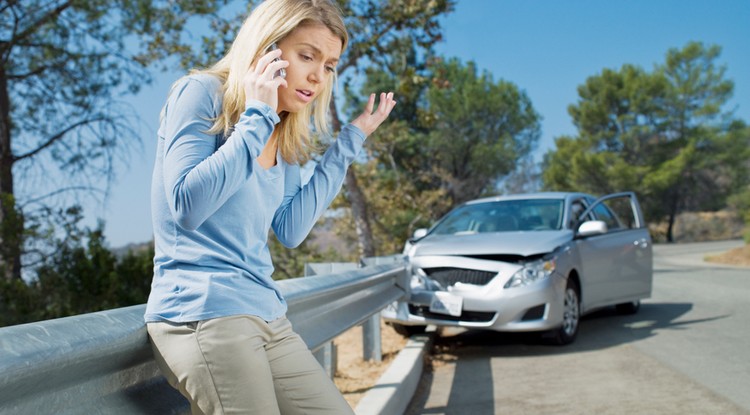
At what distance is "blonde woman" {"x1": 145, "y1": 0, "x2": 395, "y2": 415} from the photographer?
1.89 m

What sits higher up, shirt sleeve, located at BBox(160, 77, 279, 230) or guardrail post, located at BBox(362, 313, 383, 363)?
shirt sleeve, located at BBox(160, 77, 279, 230)

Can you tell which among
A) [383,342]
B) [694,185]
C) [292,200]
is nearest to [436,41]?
[383,342]

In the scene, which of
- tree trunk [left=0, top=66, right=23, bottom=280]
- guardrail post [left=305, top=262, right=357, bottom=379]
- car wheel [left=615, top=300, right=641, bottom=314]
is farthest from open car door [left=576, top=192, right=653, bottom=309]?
tree trunk [left=0, top=66, right=23, bottom=280]

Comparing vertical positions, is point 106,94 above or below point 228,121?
above

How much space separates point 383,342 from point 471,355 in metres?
1.32

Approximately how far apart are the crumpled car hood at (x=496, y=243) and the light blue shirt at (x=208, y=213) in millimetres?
5613

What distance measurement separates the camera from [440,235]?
8805 millimetres

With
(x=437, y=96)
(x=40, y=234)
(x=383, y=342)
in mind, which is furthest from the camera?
(x=437, y=96)

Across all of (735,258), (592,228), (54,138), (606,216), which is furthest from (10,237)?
(735,258)

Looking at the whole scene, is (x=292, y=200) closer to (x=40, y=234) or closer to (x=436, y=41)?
(x=40, y=234)

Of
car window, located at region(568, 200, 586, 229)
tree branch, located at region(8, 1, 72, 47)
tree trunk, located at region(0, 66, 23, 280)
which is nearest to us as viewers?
car window, located at region(568, 200, 586, 229)

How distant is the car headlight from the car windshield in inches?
41.9

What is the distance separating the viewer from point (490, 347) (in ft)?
26.0

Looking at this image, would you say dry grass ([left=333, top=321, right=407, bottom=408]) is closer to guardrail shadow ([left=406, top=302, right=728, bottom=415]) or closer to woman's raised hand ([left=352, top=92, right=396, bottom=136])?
guardrail shadow ([left=406, top=302, right=728, bottom=415])
